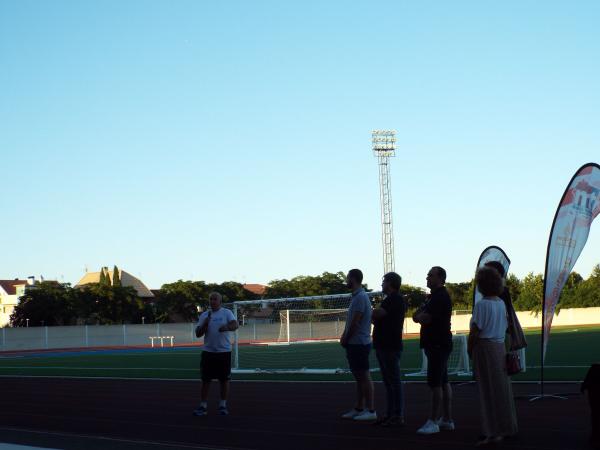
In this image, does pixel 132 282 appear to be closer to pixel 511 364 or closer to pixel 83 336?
pixel 83 336

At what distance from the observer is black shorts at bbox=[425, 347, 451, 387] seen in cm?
998

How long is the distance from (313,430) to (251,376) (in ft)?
40.1

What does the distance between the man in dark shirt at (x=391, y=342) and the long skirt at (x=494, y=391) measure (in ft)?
5.49

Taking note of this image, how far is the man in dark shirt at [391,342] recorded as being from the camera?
35.4ft

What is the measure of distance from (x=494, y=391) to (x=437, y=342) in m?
1.09

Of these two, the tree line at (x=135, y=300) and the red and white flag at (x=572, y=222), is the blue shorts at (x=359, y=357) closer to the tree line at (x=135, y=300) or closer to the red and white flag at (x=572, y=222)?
the red and white flag at (x=572, y=222)

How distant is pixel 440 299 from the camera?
1013 centimetres

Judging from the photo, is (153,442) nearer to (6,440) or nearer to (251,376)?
(6,440)

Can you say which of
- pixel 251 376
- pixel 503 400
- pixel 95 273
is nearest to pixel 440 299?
pixel 503 400

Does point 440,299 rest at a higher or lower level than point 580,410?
higher

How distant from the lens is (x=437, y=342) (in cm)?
1007

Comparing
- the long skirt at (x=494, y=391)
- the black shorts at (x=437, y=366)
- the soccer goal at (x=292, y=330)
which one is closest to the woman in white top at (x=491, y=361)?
the long skirt at (x=494, y=391)

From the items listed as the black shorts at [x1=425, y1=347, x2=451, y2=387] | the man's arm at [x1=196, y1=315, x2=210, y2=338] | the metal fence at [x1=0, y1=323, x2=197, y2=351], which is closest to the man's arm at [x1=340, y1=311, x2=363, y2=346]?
the black shorts at [x1=425, y1=347, x2=451, y2=387]

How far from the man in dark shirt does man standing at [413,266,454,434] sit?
2.14ft
